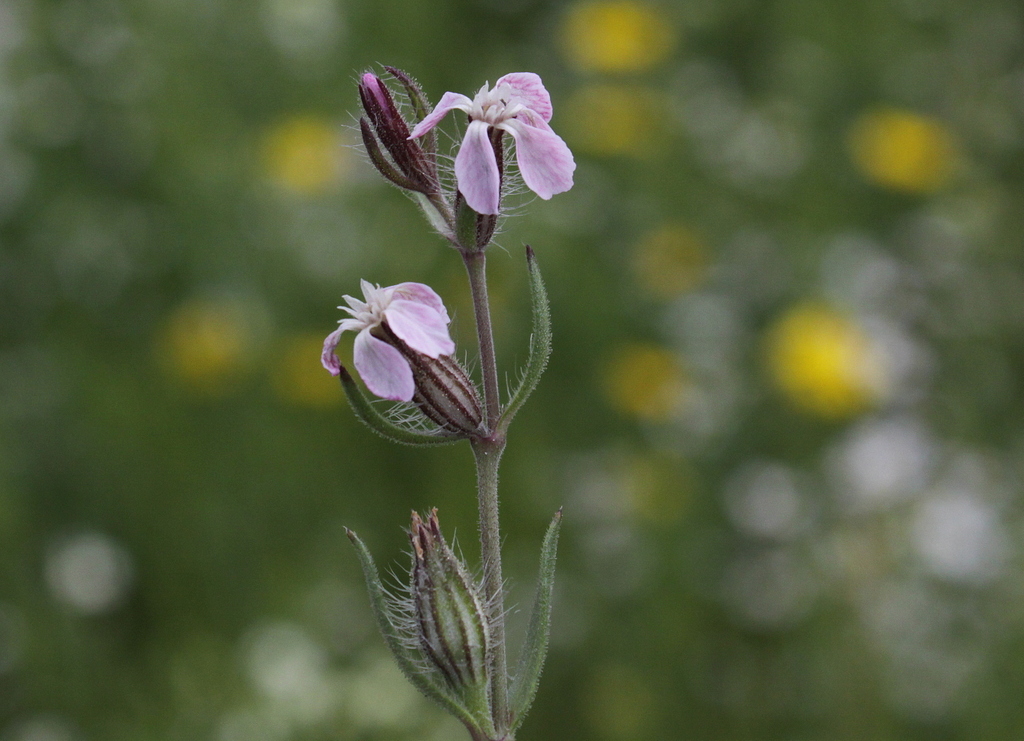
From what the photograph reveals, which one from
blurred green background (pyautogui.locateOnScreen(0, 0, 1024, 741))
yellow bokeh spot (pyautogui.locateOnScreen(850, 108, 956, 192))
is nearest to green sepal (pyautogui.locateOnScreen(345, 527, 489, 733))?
blurred green background (pyautogui.locateOnScreen(0, 0, 1024, 741))

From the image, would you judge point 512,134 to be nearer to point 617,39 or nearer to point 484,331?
point 484,331

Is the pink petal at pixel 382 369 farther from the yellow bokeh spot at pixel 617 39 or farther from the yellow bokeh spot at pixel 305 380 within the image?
the yellow bokeh spot at pixel 617 39

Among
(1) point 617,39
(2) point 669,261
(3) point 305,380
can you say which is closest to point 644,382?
(2) point 669,261

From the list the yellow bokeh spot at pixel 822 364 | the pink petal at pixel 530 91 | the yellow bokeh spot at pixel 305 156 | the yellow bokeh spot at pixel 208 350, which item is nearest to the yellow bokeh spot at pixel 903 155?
the yellow bokeh spot at pixel 822 364

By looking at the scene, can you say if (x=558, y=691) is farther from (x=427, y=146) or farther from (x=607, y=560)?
(x=427, y=146)

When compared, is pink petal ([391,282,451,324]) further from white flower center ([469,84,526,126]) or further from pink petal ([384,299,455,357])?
white flower center ([469,84,526,126])
